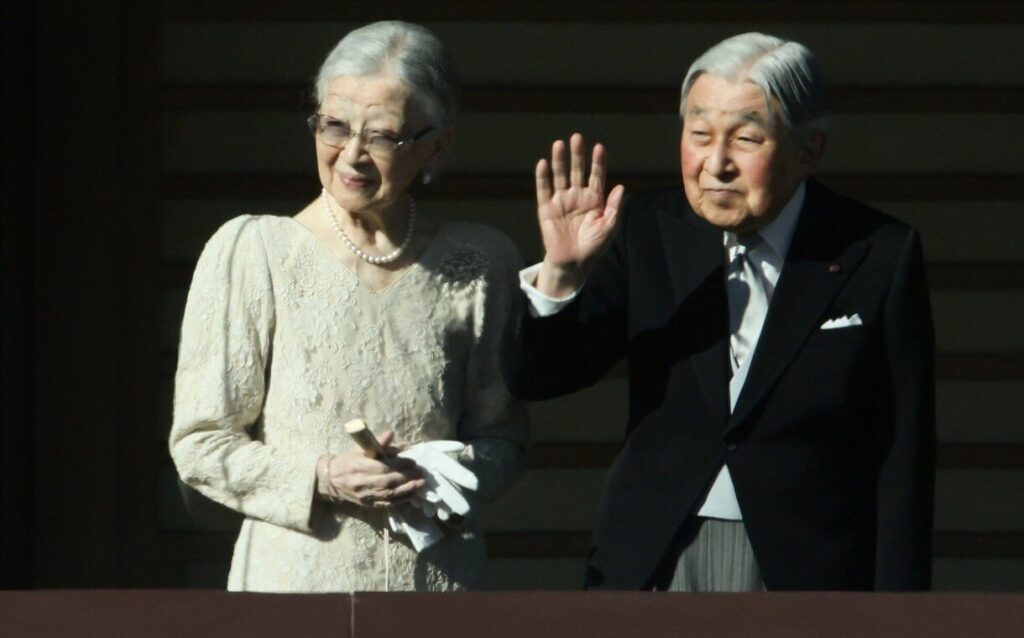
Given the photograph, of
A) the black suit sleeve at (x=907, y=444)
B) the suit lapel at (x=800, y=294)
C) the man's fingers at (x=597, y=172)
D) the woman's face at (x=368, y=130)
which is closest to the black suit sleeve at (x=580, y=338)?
the man's fingers at (x=597, y=172)

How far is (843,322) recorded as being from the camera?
4.21 metres

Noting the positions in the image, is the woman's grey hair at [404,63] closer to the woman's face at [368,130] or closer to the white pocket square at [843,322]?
the woman's face at [368,130]

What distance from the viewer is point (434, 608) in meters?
4.26

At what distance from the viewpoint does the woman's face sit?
4223 millimetres

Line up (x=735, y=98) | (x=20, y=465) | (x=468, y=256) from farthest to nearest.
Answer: (x=20, y=465)
(x=468, y=256)
(x=735, y=98)

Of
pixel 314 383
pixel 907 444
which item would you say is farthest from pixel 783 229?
pixel 314 383

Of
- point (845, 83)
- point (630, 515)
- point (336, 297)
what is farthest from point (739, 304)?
point (845, 83)

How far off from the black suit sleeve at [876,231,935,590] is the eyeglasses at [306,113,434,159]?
0.88 m

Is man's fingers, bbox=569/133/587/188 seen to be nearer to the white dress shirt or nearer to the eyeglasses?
the white dress shirt

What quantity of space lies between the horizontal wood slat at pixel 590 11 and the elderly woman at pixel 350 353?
2.24 metres

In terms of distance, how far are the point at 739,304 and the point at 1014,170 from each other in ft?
8.58

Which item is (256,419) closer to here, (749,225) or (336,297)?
(336,297)

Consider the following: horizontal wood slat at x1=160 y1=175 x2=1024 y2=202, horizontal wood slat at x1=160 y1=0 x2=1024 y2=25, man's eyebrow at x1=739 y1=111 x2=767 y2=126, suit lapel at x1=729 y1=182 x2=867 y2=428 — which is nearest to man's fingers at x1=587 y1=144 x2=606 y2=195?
man's eyebrow at x1=739 y1=111 x2=767 y2=126

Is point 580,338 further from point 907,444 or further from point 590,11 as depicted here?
point 590,11
